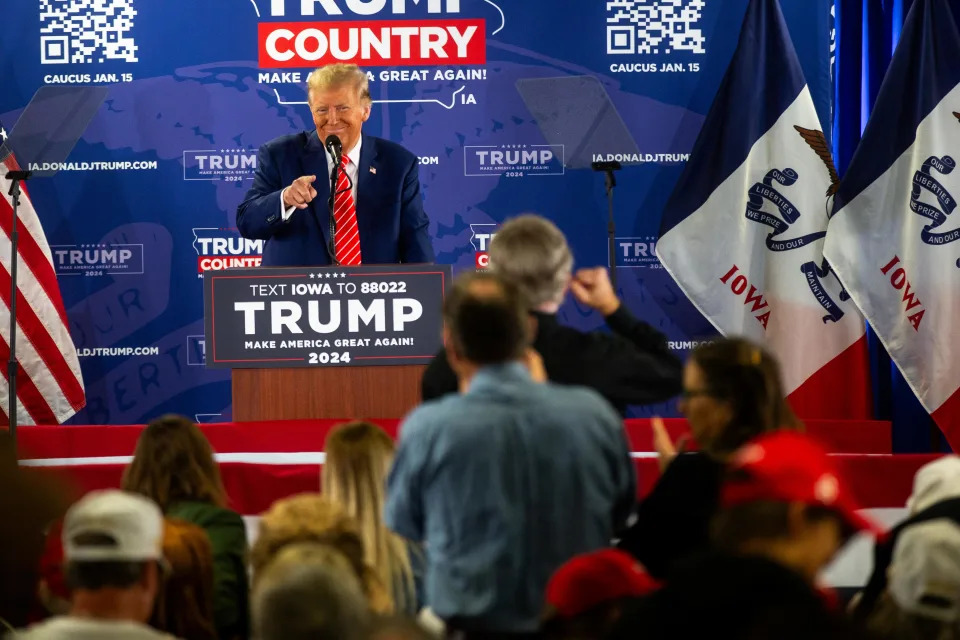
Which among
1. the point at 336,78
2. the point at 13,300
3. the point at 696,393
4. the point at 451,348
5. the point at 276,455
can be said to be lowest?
the point at 276,455

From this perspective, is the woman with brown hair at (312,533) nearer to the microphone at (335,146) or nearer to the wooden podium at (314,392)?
the wooden podium at (314,392)

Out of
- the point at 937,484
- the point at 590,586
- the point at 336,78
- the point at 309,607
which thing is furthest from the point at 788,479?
the point at 336,78

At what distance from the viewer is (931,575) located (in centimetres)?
234

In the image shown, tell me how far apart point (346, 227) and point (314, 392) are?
52.4 inches

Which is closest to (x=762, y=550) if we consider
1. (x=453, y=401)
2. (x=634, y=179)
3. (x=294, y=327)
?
(x=453, y=401)

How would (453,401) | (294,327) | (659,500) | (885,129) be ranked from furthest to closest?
(885,129)
(294,327)
(659,500)
(453,401)

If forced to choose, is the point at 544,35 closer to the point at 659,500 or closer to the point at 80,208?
the point at 80,208

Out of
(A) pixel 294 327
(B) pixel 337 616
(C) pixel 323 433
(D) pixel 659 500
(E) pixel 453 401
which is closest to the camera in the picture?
(B) pixel 337 616

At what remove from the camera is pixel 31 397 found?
292 inches

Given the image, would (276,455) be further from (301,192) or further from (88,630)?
(88,630)

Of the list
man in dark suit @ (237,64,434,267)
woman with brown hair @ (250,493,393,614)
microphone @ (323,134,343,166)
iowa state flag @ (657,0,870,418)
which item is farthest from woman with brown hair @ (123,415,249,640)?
iowa state flag @ (657,0,870,418)

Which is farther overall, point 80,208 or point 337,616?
point 80,208

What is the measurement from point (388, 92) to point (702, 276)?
215cm

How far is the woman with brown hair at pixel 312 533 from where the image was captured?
107 inches
